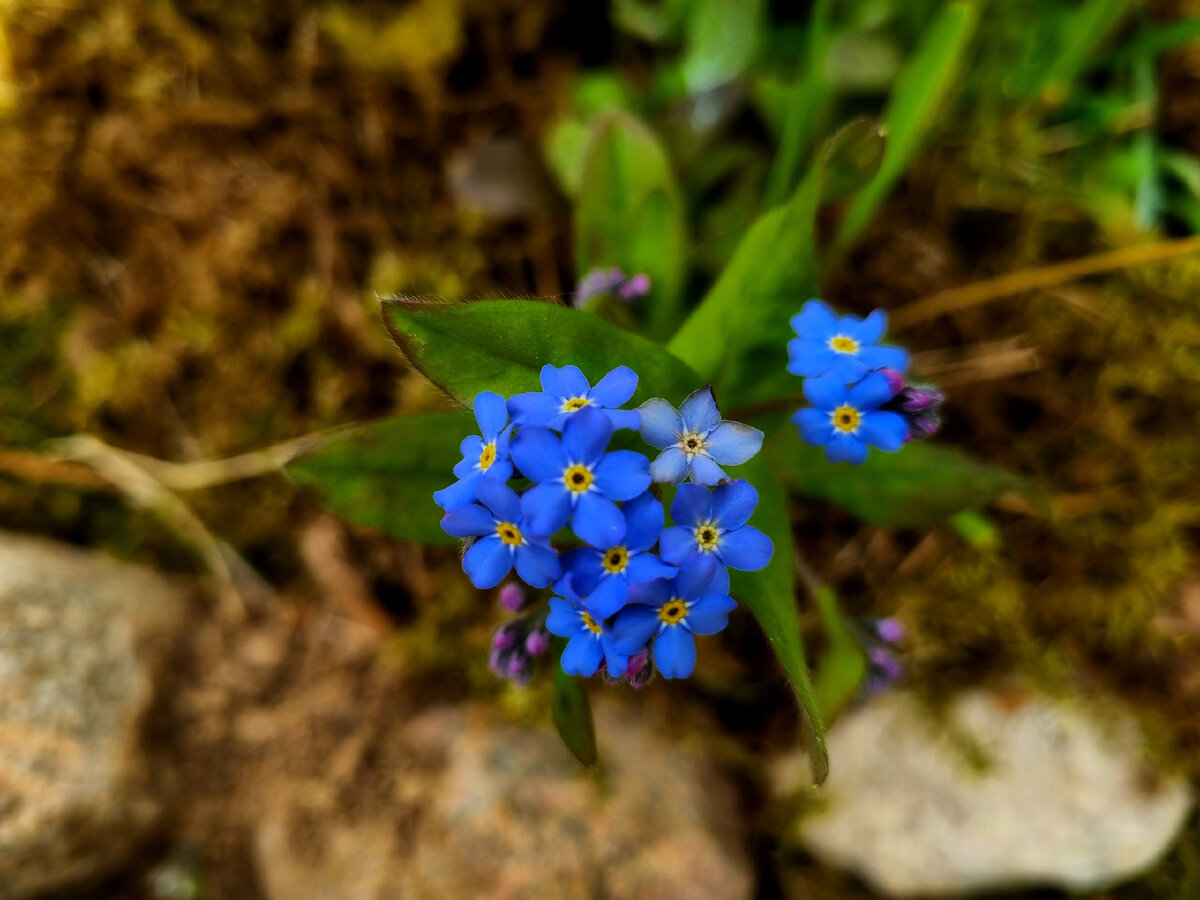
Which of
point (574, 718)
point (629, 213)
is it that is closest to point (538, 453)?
point (574, 718)

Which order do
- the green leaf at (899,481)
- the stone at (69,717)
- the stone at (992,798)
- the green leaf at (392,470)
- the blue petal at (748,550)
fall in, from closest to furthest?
the blue petal at (748,550), the green leaf at (392,470), the green leaf at (899,481), the stone at (69,717), the stone at (992,798)

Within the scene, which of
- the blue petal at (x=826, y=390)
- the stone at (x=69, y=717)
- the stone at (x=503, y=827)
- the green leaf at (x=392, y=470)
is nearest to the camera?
the blue petal at (x=826, y=390)

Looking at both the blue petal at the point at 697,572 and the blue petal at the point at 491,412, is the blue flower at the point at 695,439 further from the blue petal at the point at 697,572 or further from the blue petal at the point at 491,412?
the blue petal at the point at 491,412

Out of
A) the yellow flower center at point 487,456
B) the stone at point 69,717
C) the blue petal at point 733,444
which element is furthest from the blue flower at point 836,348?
the stone at point 69,717

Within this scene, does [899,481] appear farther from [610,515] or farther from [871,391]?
[610,515]

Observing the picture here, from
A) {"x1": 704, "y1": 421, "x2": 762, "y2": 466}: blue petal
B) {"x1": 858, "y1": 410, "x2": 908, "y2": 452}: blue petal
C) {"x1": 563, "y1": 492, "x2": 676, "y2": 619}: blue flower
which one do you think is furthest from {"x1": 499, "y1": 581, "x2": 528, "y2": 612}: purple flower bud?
{"x1": 858, "y1": 410, "x2": 908, "y2": 452}: blue petal

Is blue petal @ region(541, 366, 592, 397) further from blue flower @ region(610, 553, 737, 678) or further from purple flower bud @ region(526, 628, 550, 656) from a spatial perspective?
purple flower bud @ region(526, 628, 550, 656)
